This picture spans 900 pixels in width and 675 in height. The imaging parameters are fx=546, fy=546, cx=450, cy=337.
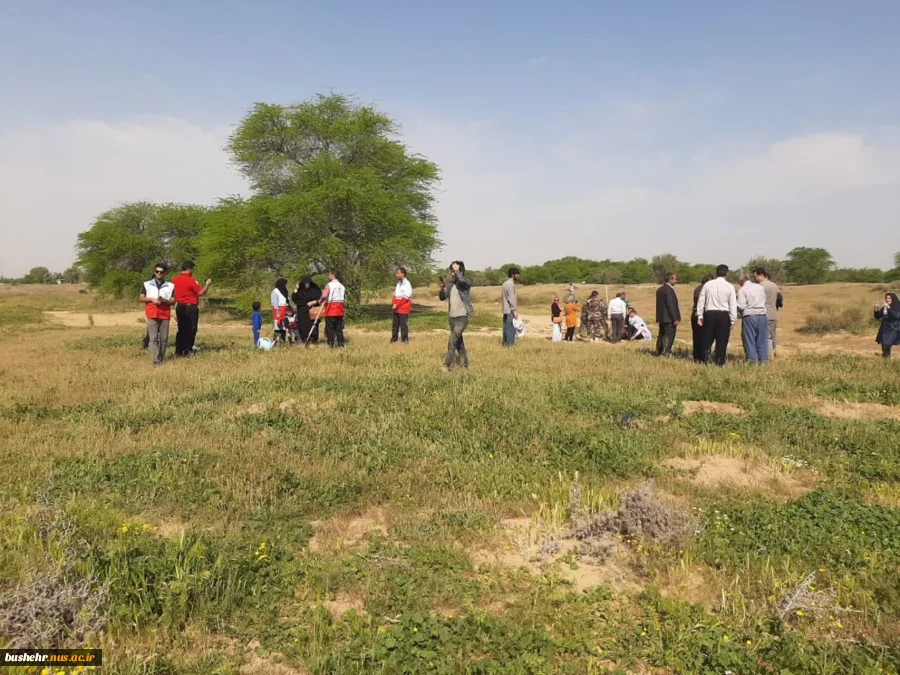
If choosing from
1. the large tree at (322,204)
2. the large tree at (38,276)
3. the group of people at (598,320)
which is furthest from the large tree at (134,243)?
the large tree at (38,276)

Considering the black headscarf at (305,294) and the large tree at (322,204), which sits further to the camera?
the large tree at (322,204)

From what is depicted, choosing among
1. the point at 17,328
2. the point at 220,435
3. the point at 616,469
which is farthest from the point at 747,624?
the point at 17,328

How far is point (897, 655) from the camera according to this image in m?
2.64

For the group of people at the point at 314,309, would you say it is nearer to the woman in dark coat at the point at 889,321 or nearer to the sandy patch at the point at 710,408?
the sandy patch at the point at 710,408

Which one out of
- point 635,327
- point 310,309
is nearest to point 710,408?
→ point 310,309

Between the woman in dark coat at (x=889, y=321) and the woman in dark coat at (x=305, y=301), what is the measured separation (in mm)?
12605

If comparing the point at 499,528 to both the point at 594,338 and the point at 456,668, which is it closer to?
the point at 456,668

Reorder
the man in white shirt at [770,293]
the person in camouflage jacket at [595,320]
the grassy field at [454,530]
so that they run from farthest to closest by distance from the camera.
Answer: the person in camouflage jacket at [595,320] < the man in white shirt at [770,293] < the grassy field at [454,530]

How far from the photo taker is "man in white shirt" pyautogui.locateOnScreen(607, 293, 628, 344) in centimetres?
1630

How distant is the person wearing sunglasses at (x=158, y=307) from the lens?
10055 mm

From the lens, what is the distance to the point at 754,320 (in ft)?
34.5

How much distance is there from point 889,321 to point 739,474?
9.97 meters

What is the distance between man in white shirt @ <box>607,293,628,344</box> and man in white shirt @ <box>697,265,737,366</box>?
224 inches

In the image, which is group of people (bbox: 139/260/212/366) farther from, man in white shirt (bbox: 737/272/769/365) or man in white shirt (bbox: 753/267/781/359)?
man in white shirt (bbox: 753/267/781/359)
